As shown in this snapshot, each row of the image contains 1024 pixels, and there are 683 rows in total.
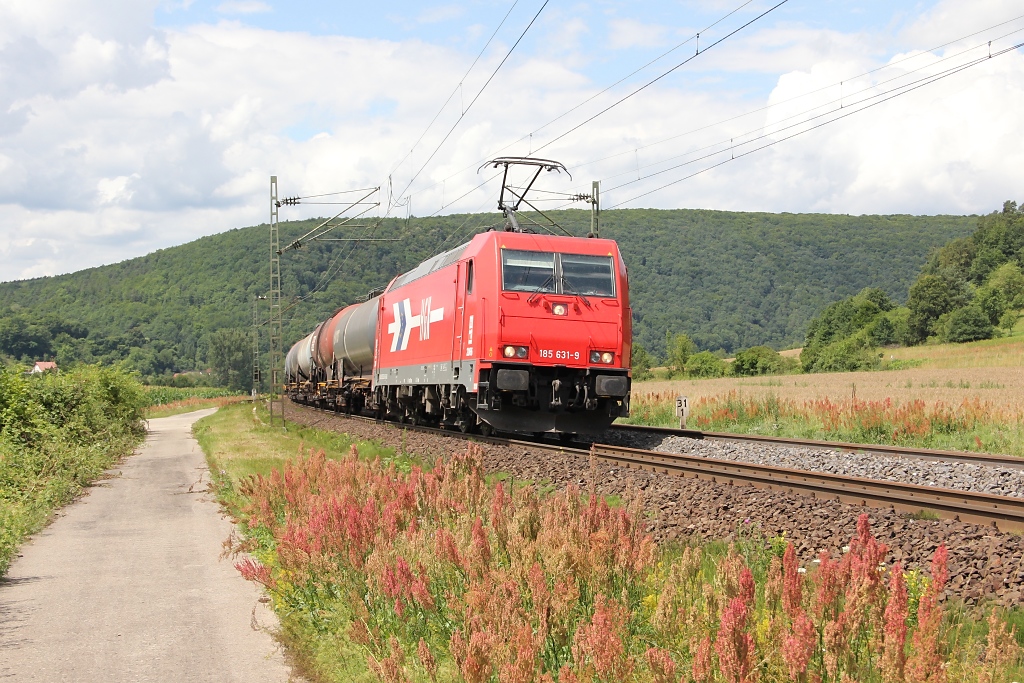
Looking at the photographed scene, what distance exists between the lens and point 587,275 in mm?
18672

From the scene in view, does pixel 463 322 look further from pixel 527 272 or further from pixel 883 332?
pixel 883 332

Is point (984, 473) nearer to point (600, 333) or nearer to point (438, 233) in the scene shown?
point (600, 333)

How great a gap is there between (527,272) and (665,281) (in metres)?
112

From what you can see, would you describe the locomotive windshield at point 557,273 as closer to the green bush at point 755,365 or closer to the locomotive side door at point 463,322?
the locomotive side door at point 463,322

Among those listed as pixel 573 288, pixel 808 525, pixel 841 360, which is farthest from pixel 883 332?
pixel 808 525

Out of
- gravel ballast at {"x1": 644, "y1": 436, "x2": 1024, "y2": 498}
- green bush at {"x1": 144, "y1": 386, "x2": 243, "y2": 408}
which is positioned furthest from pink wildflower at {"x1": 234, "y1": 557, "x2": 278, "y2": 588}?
green bush at {"x1": 144, "y1": 386, "x2": 243, "y2": 408}

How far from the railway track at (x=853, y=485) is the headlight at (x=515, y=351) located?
1688 millimetres

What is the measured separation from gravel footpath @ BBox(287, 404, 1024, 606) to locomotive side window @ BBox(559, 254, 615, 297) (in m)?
5.33

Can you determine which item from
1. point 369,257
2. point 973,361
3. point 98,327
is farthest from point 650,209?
point 973,361

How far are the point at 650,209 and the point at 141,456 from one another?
12940 centimetres

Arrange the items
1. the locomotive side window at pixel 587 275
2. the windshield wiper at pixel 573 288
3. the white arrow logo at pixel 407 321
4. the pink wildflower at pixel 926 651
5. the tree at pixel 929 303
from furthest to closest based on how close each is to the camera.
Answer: the tree at pixel 929 303 → the white arrow logo at pixel 407 321 → the locomotive side window at pixel 587 275 → the windshield wiper at pixel 573 288 → the pink wildflower at pixel 926 651

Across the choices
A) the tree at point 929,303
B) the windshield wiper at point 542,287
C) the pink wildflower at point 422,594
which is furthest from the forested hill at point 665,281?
the pink wildflower at point 422,594

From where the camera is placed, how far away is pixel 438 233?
76.0m

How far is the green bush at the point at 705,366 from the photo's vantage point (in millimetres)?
67500
